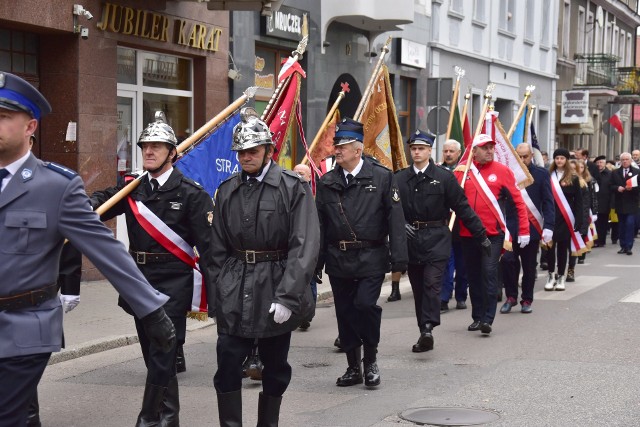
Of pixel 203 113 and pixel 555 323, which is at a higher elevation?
pixel 203 113

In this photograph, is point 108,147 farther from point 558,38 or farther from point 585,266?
point 558,38

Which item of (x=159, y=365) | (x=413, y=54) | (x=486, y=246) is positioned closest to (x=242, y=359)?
(x=159, y=365)

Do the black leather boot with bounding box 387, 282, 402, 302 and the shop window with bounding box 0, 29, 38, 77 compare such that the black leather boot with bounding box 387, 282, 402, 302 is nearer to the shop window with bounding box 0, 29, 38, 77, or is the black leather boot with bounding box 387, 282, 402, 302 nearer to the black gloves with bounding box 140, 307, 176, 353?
the shop window with bounding box 0, 29, 38, 77

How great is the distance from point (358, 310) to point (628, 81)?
42.0 m

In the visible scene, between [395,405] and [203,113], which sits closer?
[395,405]

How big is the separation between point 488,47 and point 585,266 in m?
13.8

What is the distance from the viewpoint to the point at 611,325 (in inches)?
449

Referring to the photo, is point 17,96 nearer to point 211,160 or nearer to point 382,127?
point 211,160

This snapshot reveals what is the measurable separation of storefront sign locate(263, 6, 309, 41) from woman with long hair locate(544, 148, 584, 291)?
5897mm

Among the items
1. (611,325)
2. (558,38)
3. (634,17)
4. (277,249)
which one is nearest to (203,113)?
(611,325)

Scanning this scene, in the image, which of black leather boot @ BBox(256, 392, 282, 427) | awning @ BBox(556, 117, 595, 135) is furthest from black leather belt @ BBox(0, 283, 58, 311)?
awning @ BBox(556, 117, 595, 135)

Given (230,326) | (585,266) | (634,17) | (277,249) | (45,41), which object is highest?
(634,17)

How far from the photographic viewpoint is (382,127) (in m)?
13.3

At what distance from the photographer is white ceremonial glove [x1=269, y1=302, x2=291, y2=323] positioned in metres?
6.06
